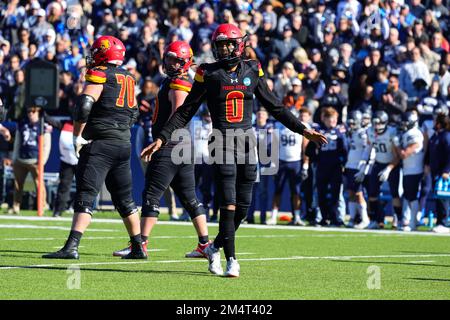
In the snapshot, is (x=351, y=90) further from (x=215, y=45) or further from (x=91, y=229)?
(x=215, y=45)

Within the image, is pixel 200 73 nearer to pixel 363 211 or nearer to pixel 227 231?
pixel 227 231

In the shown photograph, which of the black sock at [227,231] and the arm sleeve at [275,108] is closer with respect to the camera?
the black sock at [227,231]

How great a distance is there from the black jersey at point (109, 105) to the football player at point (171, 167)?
543 millimetres

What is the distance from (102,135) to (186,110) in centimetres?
163

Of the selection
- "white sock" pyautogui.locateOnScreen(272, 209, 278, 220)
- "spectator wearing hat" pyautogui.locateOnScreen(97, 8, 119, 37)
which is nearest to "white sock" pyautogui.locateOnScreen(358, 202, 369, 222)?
"white sock" pyautogui.locateOnScreen(272, 209, 278, 220)

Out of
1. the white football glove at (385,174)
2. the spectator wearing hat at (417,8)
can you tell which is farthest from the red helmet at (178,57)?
the spectator wearing hat at (417,8)

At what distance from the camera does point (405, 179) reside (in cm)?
2083

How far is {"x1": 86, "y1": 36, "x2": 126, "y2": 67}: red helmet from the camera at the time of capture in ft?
39.3

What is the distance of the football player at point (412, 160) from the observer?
20.6 m

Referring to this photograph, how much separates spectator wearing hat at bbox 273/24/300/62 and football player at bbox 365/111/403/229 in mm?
4557

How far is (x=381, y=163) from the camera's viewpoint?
69.4 ft

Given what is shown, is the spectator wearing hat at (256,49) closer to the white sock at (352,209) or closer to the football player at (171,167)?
the white sock at (352,209)

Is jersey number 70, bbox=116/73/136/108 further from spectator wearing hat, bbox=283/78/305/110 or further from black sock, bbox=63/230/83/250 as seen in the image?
spectator wearing hat, bbox=283/78/305/110

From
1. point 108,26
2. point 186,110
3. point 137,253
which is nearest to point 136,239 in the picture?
point 137,253
